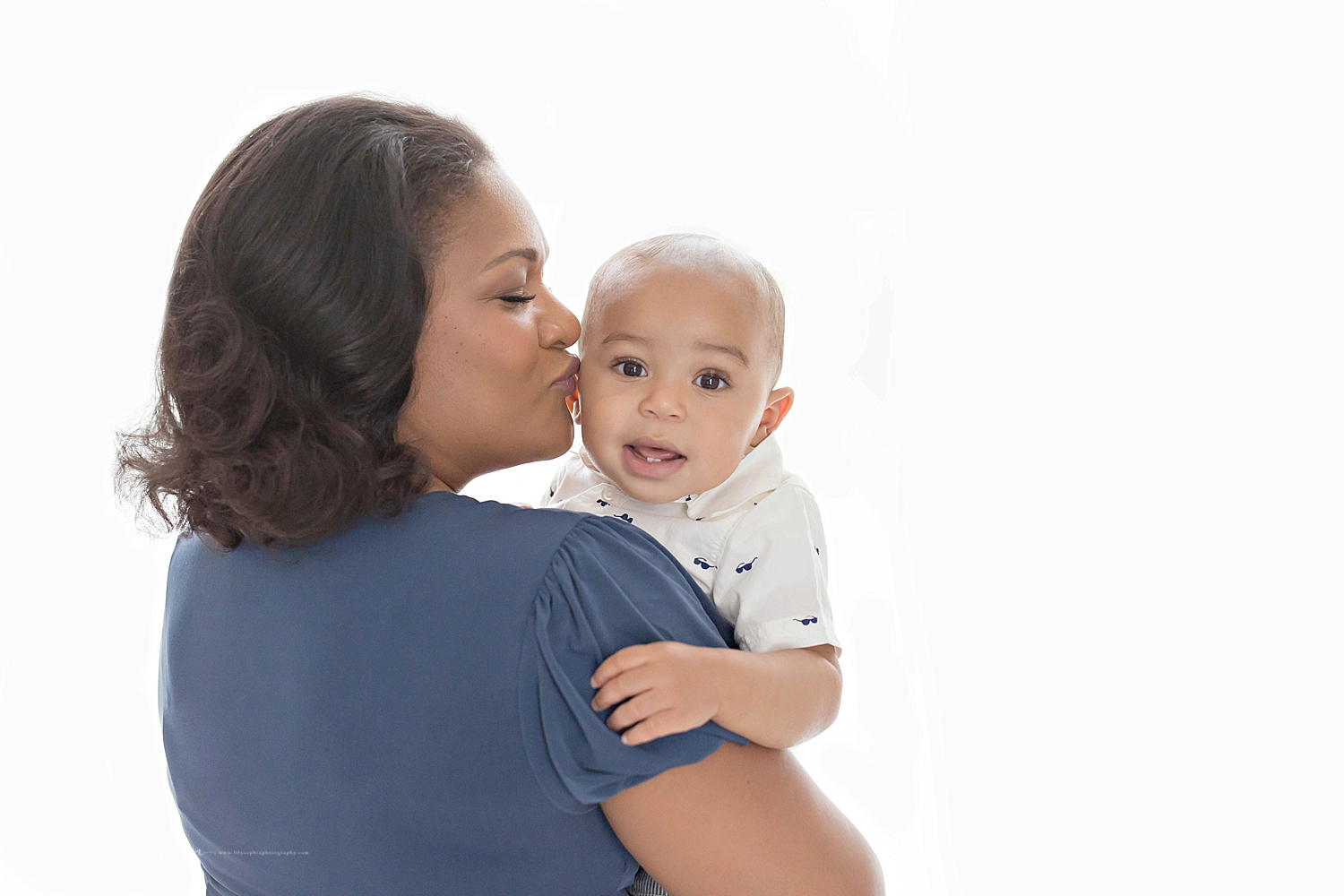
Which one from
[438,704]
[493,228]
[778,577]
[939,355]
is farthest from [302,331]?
[939,355]

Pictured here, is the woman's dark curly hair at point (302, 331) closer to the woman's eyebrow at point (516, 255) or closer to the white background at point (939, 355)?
the woman's eyebrow at point (516, 255)

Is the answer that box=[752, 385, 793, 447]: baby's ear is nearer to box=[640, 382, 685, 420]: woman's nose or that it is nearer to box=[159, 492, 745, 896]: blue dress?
box=[640, 382, 685, 420]: woman's nose

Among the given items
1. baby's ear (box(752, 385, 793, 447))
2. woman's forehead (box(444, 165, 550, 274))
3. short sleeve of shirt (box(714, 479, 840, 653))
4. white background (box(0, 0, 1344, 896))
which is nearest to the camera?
woman's forehead (box(444, 165, 550, 274))

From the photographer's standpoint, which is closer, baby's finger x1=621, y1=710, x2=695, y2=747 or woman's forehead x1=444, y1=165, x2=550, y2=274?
baby's finger x1=621, y1=710, x2=695, y2=747

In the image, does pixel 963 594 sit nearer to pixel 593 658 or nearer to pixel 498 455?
pixel 498 455

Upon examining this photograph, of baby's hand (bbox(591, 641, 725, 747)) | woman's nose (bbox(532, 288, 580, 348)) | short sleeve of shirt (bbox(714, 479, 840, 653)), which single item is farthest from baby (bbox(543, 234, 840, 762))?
baby's hand (bbox(591, 641, 725, 747))

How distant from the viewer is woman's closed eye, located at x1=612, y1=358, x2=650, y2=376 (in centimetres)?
145

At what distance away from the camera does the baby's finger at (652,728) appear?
1.01 metres

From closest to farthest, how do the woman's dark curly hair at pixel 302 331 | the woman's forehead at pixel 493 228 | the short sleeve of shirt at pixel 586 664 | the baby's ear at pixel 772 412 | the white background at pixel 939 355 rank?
the short sleeve of shirt at pixel 586 664
the woman's dark curly hair at pixel 302 331
the woman's forehead at pixel 493 228
the baby's ear at pixel 772 412
the white background at pixel 939 355

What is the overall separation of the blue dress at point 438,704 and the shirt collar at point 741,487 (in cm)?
32

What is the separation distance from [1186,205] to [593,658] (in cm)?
217

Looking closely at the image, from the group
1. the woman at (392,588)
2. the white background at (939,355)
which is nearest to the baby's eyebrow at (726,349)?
the woman at (392,588)

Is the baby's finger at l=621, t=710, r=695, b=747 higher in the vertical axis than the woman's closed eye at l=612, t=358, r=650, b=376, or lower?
lower

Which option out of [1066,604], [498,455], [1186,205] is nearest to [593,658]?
[498,455]
